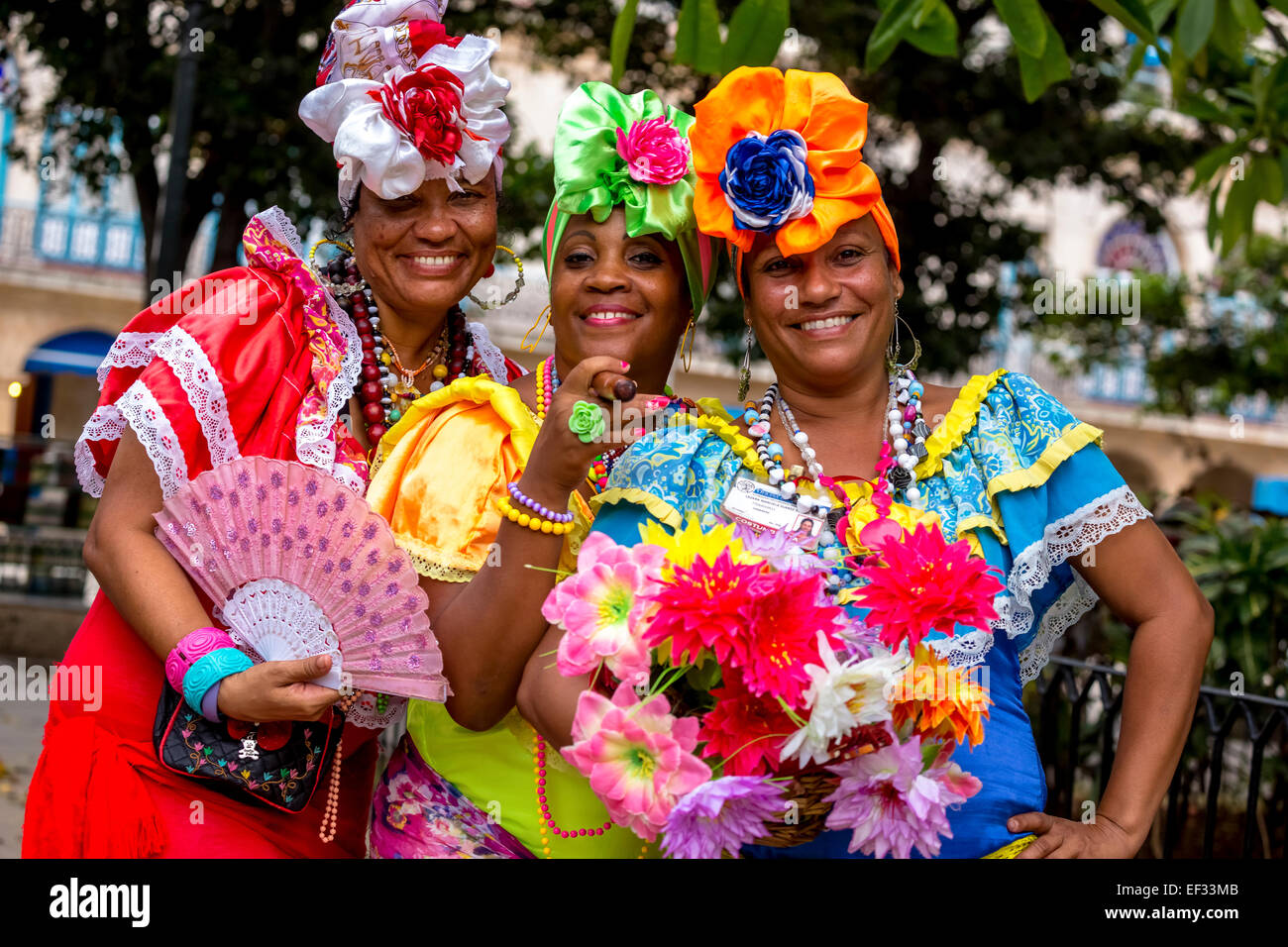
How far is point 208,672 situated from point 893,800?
1.26 metres

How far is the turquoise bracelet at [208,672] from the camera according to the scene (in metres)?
2.29

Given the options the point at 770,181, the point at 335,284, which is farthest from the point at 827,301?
the point at 335,284

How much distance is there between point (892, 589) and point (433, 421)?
1.03 meters

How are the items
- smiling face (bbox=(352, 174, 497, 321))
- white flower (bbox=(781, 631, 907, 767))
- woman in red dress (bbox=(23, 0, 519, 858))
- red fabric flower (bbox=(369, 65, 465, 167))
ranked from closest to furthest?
white flower (bbox=(781, 631, 907, 767))
woman in red dress (bbox=(23, 0, 519, 858))
red fabric flower (bbox=(369, 65, 465, 167))
smiling face (bbox=(352, 174, 497, 321))

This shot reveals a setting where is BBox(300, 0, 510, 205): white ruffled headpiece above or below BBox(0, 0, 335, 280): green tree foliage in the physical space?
below

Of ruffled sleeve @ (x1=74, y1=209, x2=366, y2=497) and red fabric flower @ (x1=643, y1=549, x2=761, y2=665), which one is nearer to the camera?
red fabric flower @ (x1=643, y1=549, x2=761, y2=665)

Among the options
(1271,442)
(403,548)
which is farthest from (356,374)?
(1271,442)

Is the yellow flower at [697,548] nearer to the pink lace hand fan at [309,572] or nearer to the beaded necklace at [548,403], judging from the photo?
the beaded necklace at [548,403]

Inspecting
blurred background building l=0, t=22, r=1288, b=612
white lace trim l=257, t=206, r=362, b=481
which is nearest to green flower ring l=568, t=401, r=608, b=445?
white lace trim l=257, t=206, r=362, b=481

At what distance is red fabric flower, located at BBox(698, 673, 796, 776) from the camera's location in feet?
5.82

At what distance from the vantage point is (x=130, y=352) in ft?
8.86

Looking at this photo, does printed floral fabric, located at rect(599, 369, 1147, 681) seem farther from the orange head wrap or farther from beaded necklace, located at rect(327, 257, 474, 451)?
beaded necklace, located at rect(327, 257, 474, 451)

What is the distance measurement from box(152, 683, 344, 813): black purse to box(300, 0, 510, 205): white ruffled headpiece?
1148mm

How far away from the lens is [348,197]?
9.32 ft
